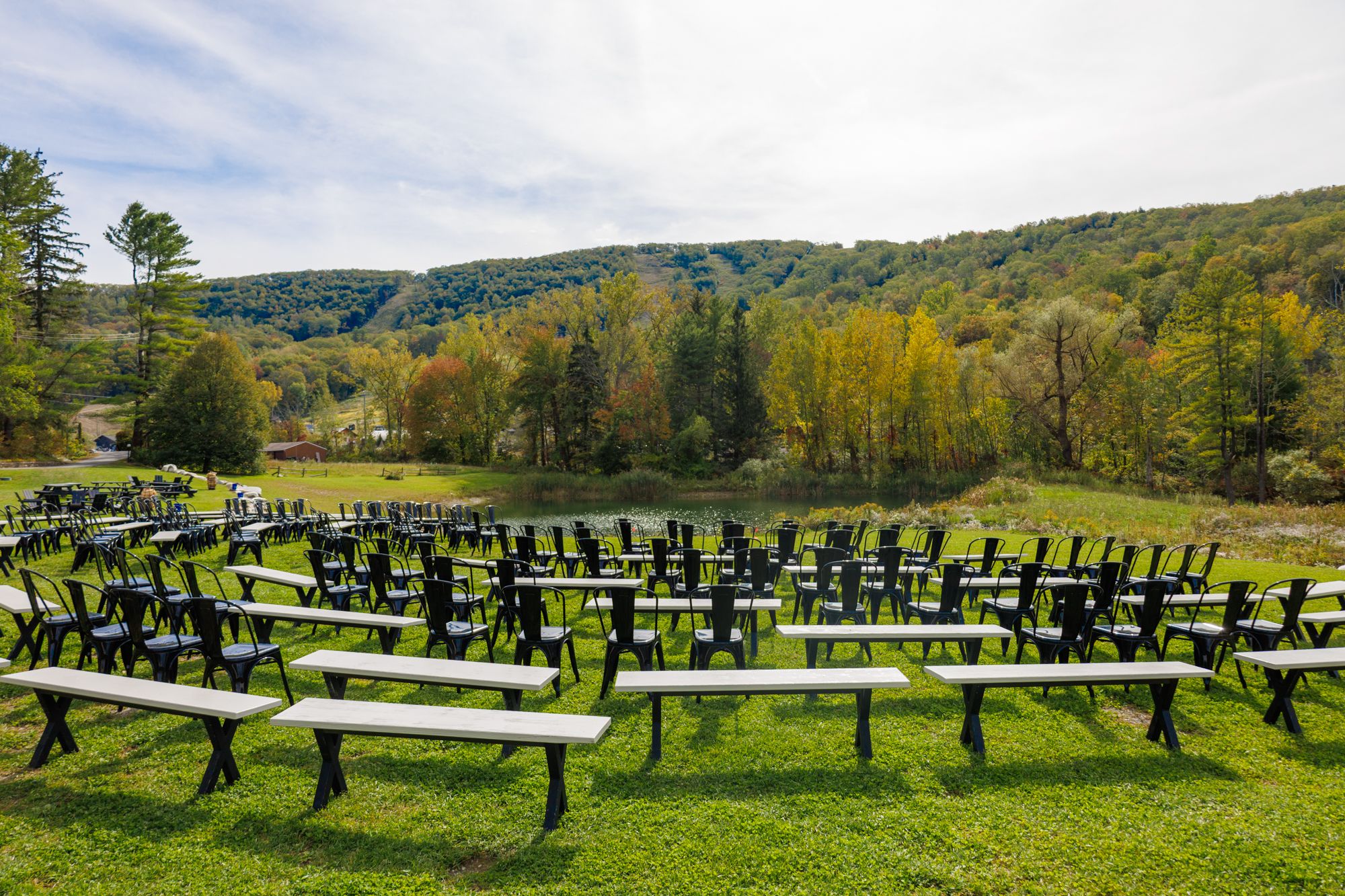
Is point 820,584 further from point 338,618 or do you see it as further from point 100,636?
point 100,636

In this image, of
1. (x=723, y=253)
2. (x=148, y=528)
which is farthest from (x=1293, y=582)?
(x=723, y=253)

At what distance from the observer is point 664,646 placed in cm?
745

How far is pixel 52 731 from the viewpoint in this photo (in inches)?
177

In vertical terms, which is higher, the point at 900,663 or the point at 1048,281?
the point at 1048,281

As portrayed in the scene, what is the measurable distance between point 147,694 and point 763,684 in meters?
4.06

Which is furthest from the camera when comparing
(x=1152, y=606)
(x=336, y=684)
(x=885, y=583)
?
(x=885, y=583)

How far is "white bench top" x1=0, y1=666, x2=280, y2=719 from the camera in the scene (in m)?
4.00

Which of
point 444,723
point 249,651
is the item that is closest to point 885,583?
point 444,723

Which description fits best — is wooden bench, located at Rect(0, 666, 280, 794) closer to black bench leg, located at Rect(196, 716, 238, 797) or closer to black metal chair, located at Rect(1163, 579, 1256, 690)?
black bench leg, located at Rect(196, 716, 238, 797)

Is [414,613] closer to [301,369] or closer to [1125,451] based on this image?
[1125,451]

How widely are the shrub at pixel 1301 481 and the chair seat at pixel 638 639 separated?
29.6 meters

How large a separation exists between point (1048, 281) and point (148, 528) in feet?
262

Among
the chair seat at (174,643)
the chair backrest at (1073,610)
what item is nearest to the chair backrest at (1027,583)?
the chair backrest at (1073,610)

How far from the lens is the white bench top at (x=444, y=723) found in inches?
149
